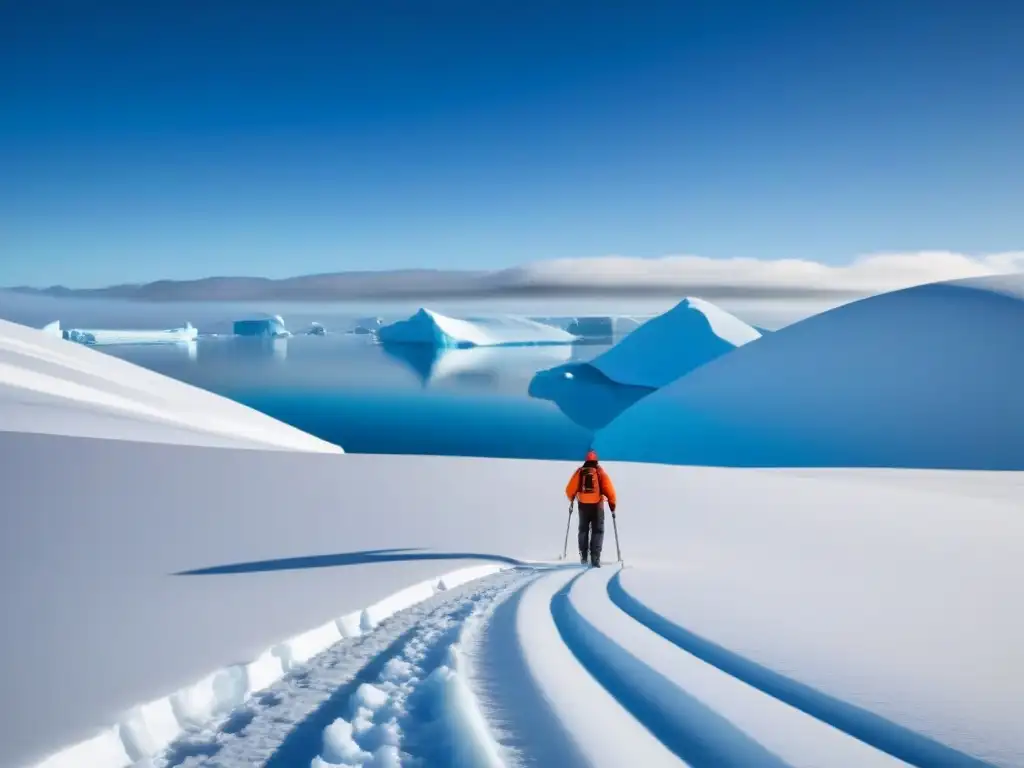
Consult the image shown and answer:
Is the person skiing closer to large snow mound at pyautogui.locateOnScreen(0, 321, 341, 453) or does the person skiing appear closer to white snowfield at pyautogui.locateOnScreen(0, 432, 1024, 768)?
white snowfield at pyautogui.locateOnScreen(0, 432, 1024, 768)

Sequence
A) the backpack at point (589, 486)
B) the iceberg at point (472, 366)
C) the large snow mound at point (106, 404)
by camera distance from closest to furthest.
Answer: the backpack at point (589, 486) → the large snow mound at point (106, 404) → the iceberg at point (472, 366)

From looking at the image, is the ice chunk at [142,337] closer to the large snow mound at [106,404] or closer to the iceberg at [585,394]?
the iceberg at [585,394]

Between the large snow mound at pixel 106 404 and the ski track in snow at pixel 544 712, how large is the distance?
12.7m

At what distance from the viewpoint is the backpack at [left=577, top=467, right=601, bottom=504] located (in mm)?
5926

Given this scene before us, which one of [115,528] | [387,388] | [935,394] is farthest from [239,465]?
[387,388]

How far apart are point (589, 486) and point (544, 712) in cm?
380

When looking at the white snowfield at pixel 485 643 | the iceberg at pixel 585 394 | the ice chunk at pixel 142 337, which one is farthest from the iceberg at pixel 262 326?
the white snowfield at pixel 485 643

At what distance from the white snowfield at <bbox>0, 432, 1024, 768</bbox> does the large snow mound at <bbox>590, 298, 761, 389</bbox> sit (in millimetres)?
56360

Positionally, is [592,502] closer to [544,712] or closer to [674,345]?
[544,712]

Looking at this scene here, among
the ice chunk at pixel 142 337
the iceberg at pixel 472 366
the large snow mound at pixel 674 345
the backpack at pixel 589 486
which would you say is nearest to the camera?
the backpack at pixel 589 486

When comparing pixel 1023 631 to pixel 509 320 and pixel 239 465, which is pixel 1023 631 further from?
pixel 509 320

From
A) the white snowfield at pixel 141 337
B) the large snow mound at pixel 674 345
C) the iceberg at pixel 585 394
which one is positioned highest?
the white snowfield at pixel 141 337

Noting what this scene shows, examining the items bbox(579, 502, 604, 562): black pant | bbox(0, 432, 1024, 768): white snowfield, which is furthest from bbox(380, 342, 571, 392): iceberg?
bbox(0, 432, 1024, 768): white snowfield

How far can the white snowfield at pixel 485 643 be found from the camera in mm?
2111
